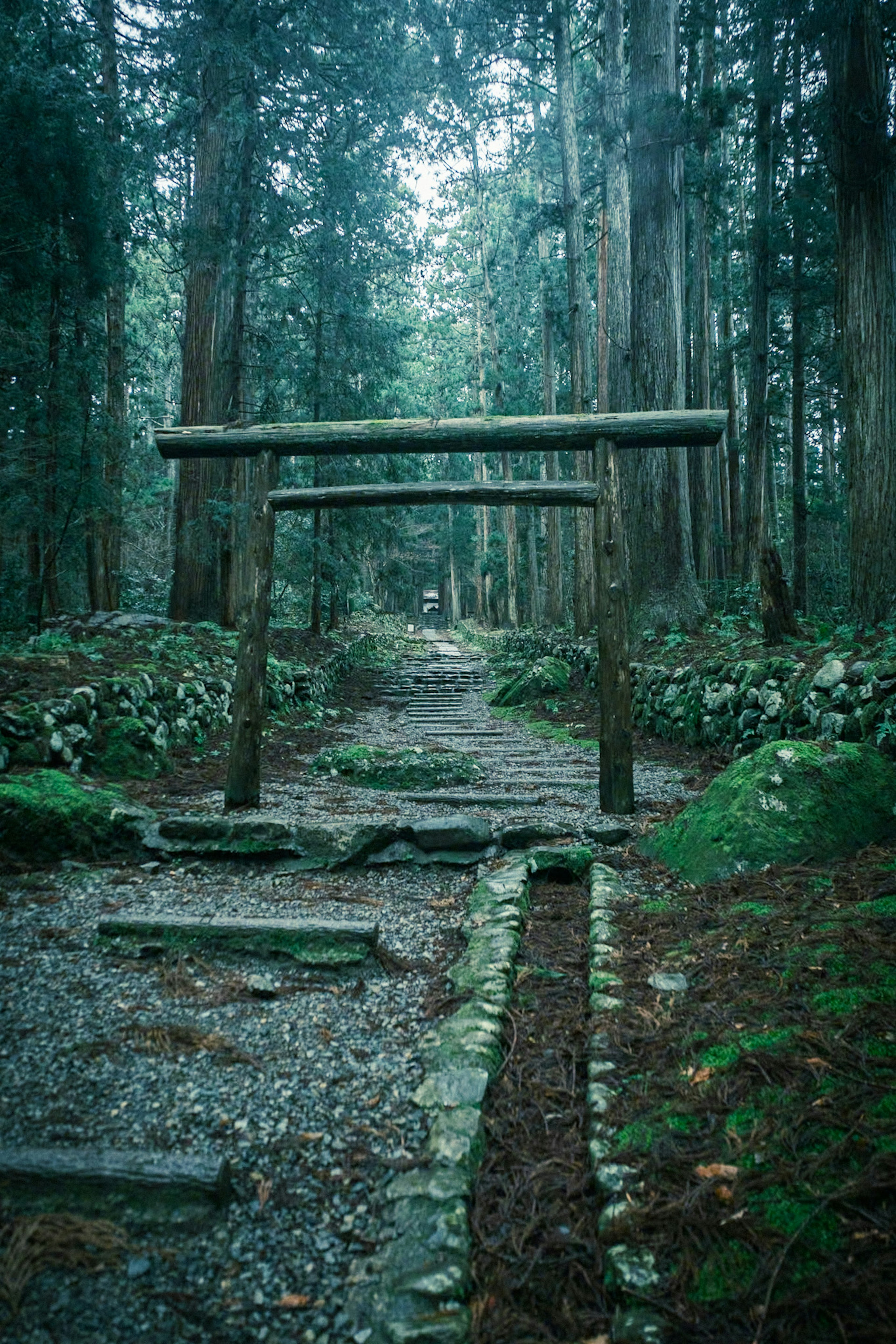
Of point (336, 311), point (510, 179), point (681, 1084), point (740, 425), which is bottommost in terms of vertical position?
point (681, 1084)

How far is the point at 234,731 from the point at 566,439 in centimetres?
314

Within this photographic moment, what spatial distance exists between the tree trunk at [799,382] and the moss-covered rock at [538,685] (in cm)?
401

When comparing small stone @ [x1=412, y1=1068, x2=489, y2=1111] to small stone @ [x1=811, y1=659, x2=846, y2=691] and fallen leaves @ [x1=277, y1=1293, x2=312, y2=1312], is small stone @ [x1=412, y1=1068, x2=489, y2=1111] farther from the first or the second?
small stone @ [x1=811, y1=659, x2=846, y2=691]

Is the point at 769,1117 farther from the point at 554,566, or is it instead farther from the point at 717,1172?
the point at 554,566

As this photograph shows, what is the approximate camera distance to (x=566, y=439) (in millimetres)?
5145

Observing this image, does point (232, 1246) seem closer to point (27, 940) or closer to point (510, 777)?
point (27, 940)

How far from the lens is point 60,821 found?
4125mm

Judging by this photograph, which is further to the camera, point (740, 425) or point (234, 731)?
point (740, 425)

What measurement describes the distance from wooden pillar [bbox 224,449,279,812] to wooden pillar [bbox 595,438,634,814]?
7.78 feet

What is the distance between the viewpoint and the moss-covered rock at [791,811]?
363 centimetres

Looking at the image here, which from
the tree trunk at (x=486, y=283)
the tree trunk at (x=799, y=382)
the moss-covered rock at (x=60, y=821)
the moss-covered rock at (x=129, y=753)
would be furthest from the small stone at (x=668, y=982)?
the tree trunk at (x=486, y=283)

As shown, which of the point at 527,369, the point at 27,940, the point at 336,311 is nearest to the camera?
the point at 27,940

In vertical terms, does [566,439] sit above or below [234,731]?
above

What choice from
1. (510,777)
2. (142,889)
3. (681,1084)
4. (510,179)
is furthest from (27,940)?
(510,179)
